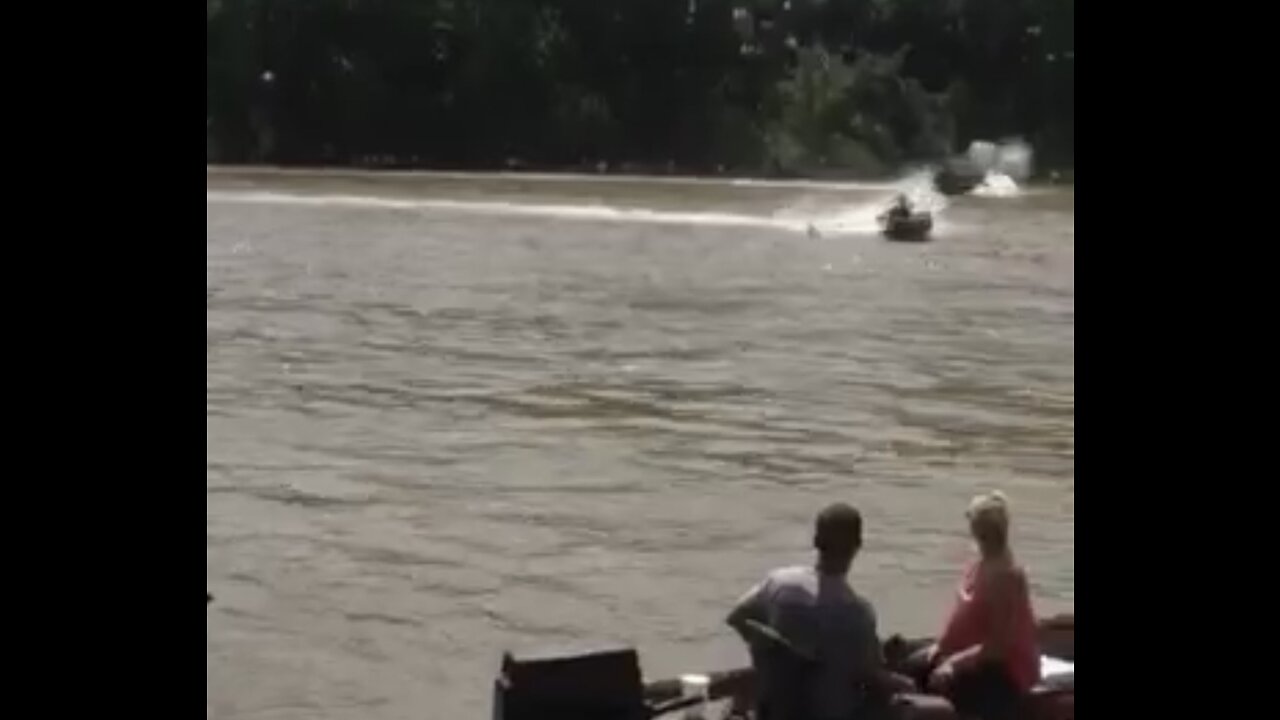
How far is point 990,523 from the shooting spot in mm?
5730

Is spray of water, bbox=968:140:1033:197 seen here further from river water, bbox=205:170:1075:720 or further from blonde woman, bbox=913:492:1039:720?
blonde woman, bbox=913:492:1039:720

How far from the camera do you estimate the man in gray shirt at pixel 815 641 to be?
5488mm

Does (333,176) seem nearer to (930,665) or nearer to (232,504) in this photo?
(232,504)

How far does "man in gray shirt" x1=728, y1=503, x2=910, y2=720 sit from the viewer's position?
5.49 metres

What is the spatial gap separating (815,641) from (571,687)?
2.50ft

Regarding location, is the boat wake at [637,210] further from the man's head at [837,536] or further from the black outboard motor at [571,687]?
the man's head at [837,536]

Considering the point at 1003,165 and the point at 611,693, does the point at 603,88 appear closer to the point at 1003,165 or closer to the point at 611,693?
the point at 1003,165

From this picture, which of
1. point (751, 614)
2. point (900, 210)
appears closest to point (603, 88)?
point (900, 210)

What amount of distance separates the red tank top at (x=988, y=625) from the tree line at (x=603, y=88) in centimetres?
6376

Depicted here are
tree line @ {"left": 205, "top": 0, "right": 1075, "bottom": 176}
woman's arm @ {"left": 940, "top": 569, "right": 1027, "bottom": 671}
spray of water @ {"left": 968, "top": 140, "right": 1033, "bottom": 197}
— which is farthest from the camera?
tree line @ {"left": 205, "top": 0, "right": 1075, "bottom": 176}

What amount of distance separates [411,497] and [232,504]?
57.0 inches

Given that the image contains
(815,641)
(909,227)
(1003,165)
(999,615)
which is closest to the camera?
(815,641)

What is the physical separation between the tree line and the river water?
995 inches

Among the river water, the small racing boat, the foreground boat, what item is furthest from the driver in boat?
the foreground boat
